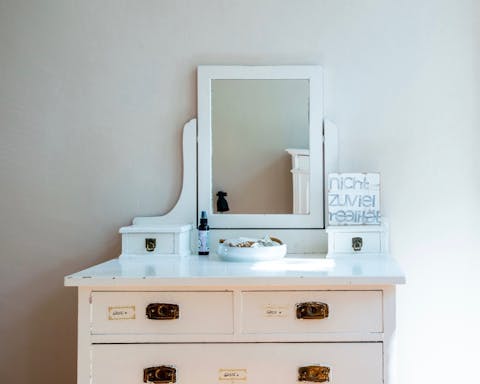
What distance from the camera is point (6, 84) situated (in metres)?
2.44

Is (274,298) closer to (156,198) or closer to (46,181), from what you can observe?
(156,198)

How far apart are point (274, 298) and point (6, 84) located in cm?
158

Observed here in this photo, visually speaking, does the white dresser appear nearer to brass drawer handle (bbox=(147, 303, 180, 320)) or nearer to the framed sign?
brass drawer handle (bbox=(147, 303, 180, 320))

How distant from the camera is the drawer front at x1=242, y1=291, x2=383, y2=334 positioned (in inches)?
67.7

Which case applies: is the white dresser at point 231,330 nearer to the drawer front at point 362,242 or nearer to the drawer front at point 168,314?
the drawer front at point 168,314

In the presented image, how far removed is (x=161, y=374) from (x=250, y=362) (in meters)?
0.28

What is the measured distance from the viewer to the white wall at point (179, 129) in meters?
2.35

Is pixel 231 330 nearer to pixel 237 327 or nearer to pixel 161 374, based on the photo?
pixel 237 327

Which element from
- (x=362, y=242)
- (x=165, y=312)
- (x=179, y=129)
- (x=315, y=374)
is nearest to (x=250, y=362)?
(x=315, y=374)

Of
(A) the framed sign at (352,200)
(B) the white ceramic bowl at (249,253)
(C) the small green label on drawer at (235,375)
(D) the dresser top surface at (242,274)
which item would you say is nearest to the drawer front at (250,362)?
(C) the small green label on drawer at (235,375)

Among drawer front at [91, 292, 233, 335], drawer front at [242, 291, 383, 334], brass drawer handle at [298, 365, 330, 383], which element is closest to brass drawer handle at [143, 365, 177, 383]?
drawer front at [91, 292, 233, 335]

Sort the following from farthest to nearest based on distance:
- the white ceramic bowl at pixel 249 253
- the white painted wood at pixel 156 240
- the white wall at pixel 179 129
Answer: the white wall at pixel 179 129 < the white painted wood at pixel 156 240 < the white ceramic bowl at pixel 249 253

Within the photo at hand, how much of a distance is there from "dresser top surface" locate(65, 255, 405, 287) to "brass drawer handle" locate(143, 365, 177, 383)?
0.87ft

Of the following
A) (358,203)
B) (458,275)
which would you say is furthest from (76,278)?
(458,275)
